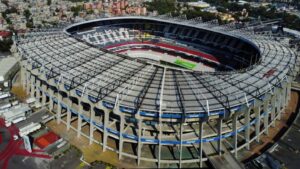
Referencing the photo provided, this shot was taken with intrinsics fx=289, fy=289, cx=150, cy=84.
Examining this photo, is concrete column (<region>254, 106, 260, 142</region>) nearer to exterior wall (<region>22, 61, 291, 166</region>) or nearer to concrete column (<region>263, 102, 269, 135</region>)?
exterior wall (<region>22, 61, 291, 166</region>)

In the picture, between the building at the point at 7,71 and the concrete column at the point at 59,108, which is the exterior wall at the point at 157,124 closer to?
the concrete column at the point at 59,108

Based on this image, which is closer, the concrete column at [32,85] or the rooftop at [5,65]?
the concrete column at [32,85]

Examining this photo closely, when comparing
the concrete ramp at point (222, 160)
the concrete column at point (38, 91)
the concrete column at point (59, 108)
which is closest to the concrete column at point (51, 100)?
the concrete column at point (59, 108)

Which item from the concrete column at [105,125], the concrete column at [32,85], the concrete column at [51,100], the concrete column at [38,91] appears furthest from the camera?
the concrete column at [32,85]

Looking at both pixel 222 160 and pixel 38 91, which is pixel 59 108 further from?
pixel 222 160

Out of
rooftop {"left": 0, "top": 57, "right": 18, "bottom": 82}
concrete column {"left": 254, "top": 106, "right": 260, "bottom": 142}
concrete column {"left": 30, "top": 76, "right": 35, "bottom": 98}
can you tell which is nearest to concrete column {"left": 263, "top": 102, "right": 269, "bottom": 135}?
concrete column {"left": 254, "top": 106, "right": 260, "bottom": 142}

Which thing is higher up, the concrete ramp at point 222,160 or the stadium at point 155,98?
the stadium at point 155,98

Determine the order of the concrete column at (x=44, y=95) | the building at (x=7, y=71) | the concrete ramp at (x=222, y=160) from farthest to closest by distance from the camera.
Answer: the building at (x=7, y=71)
the concrete column at (x=44, y=95)
the concrete ramp at (x=222, y=160)

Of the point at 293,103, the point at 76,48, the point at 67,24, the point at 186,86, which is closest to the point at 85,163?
the point at 186,86

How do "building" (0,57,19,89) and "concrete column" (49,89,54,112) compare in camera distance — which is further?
"building" (0,57,19,89)
